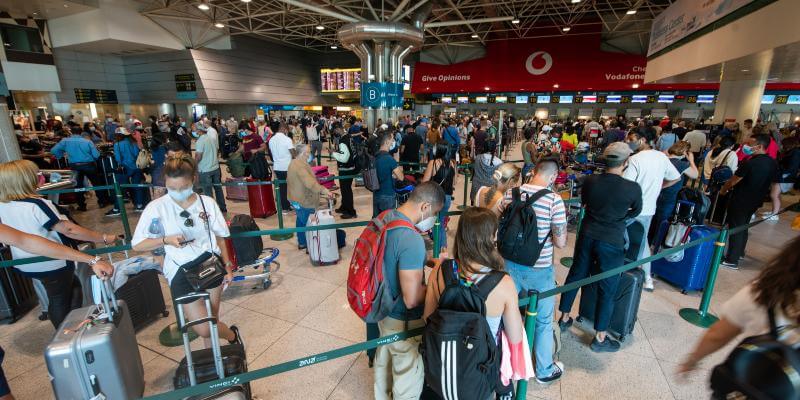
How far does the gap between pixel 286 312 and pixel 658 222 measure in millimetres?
5229

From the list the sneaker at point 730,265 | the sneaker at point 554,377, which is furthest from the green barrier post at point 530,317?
the sneaker at point 730,265

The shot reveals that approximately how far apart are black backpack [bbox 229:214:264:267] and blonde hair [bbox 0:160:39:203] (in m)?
1.81

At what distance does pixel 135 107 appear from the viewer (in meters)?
25.9

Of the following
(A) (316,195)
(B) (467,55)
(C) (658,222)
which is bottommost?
(C) (658,222)

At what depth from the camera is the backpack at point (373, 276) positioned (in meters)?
2.01

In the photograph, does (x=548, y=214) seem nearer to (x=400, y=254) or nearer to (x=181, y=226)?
(x=400, y=254)

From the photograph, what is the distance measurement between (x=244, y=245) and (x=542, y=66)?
78.5 ft

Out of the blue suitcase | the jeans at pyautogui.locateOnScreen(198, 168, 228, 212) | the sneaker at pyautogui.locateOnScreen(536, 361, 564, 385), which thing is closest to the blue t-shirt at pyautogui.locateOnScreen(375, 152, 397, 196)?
the sneaker at pyautogui.locateOnScreen(536, 361, 564, 385)

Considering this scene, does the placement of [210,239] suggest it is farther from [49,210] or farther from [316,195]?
[316,195]

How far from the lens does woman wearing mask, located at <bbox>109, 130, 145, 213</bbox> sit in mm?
7320

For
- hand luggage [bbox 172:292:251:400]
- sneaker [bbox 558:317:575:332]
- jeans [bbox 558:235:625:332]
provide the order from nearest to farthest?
hand luggage [bbox 172:292:251:400], jeans [bbox 558:235:625:332], sneaker [bbox 558:317:575:332]

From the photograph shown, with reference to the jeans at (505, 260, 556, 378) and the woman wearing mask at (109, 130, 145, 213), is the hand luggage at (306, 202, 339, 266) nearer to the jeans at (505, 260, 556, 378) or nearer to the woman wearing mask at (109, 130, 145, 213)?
the jeans at (505, 260, 556, 378)

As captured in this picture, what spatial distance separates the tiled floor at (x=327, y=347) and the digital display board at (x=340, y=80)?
29373 mm

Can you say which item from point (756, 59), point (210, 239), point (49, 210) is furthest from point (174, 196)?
point (756, 59)
